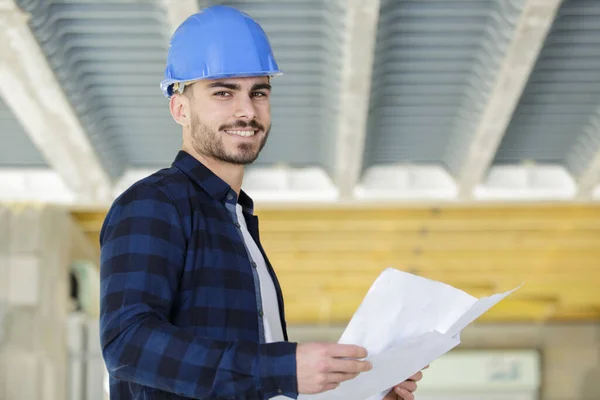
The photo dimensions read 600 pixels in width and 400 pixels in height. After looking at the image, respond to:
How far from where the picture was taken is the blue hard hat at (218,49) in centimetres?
163

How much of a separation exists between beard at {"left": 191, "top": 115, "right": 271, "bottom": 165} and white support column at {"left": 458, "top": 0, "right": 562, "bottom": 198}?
11.8ft

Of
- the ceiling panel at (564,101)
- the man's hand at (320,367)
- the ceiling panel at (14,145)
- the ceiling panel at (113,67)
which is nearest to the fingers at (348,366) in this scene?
the man's hand at (320,367)

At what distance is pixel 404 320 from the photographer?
1.56 m

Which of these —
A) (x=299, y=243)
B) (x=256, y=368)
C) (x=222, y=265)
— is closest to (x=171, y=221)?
(x=222, y=265)

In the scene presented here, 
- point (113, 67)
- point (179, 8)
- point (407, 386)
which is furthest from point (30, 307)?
point (407, 386)

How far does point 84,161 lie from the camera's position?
6.72 meters

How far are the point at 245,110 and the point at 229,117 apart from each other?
0.09ft

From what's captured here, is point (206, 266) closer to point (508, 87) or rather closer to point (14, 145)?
point (508, 87)

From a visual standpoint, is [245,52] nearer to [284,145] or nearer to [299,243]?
[284,145]

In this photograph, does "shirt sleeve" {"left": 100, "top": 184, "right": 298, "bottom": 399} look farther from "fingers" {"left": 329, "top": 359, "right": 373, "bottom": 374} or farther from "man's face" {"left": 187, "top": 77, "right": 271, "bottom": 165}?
"man's face" {"left": 187, "top": 77, "right": 271, "bottom": 165}

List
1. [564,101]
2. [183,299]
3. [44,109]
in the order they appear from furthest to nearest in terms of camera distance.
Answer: [564,101] → [44,109] → [183,299]

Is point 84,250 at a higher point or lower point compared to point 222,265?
higher

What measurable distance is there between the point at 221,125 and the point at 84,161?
206 inches

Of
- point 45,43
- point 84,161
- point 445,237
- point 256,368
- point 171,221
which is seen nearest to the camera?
point 256,368
